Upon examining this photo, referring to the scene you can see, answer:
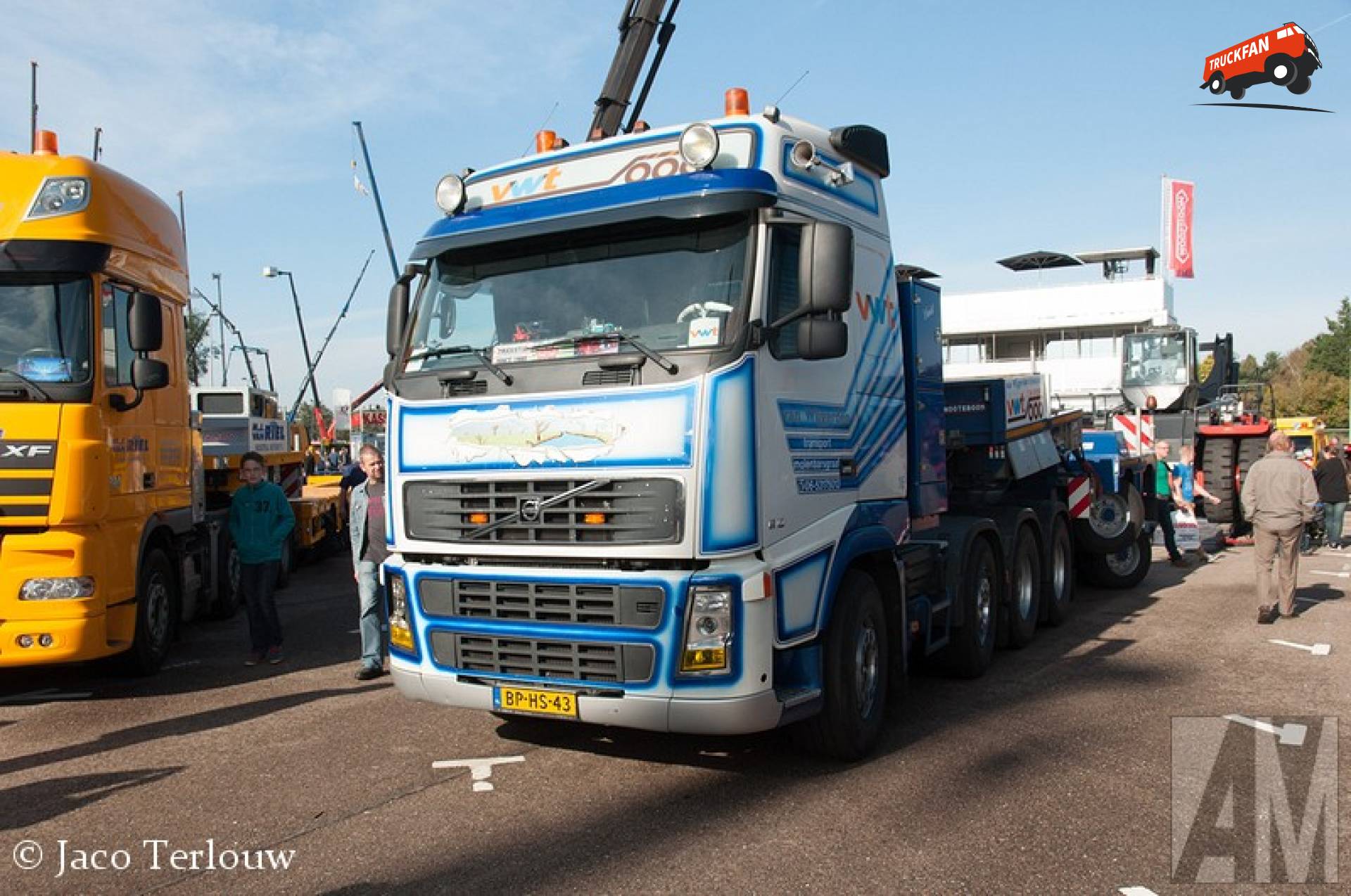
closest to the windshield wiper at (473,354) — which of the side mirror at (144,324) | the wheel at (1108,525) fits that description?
the side mirror at (144,324)

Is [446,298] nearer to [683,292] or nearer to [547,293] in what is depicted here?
[547,293]

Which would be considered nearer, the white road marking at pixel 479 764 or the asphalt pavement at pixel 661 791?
the asphalt pavement at pixel 661 791

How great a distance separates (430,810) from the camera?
16.8ft

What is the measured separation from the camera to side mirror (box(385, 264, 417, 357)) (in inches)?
235

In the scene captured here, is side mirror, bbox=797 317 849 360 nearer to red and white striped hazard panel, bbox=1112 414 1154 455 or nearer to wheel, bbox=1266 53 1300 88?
red and white striped hazard panel, bbox=1112 414 1154 455

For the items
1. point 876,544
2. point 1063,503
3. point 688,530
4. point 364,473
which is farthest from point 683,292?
point 1063,503

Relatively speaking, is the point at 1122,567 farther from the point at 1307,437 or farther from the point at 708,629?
the point at 1307,437

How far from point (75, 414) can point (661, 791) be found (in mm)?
4745

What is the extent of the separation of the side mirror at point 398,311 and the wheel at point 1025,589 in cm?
526

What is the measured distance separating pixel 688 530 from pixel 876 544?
1551 millimetres

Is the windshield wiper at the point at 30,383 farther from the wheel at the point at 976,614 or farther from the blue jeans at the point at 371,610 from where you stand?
the wheel at the point at 976,614

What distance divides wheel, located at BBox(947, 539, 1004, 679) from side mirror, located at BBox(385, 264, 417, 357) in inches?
163

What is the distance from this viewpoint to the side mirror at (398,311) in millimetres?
5980

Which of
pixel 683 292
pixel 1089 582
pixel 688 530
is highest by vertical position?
pixel 683 292
